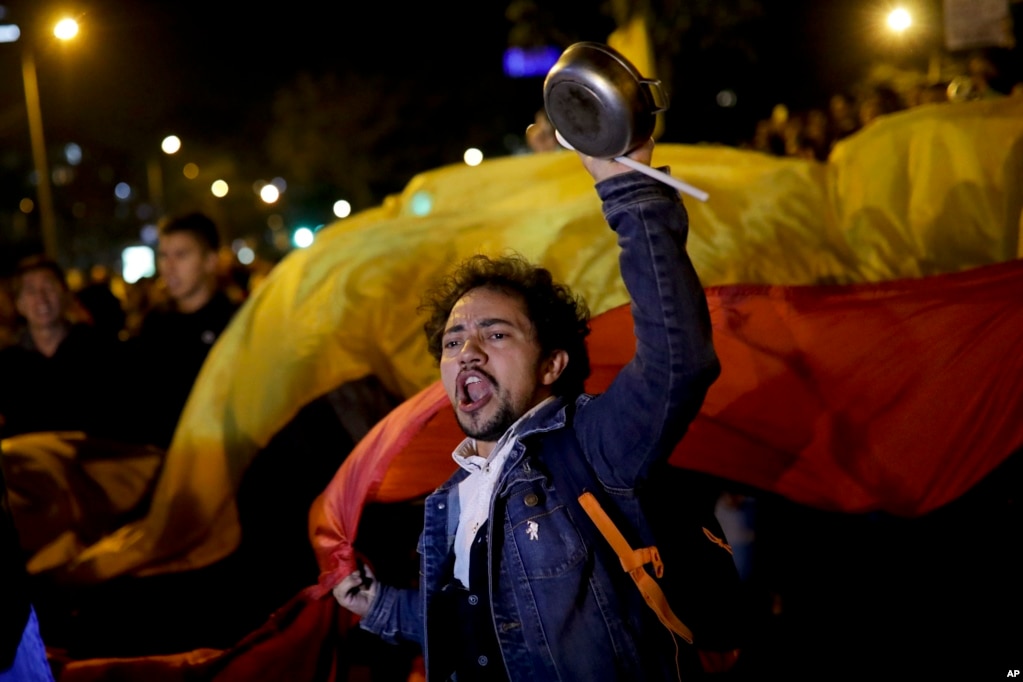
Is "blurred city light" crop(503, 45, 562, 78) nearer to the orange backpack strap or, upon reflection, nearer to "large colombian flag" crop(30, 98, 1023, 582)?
"large colombian flag" crop(30, 98, 1023, 582)

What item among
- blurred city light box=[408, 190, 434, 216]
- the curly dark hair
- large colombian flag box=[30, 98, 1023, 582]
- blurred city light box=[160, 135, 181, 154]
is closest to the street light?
blurred city light box=[408, 190, 434, 216]

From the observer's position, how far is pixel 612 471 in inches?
86.2

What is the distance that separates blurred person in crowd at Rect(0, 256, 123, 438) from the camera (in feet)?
18.7

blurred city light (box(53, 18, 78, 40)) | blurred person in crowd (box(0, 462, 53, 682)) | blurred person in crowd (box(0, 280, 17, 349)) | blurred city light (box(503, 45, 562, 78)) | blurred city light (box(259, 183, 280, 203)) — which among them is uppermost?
blurred city light (box(53, 18, 78, 40))

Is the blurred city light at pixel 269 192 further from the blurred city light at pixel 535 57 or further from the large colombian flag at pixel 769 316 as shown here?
the large colombian flag at pixel 769 316

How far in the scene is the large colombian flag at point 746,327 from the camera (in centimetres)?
321

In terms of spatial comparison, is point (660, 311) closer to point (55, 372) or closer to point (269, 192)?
point (55, 372)

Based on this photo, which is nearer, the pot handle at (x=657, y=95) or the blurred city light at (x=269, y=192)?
the pot handle at (x=657, y=95)

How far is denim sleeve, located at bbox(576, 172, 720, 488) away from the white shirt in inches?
15.3

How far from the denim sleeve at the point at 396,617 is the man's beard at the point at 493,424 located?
595mm

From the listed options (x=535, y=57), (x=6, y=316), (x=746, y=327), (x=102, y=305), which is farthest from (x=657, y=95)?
(x=535, y=57)

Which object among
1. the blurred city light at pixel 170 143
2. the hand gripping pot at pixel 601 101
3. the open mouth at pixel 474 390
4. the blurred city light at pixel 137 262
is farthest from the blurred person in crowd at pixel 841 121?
the blurred city light at pixel 170 143

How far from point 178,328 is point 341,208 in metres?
29.3

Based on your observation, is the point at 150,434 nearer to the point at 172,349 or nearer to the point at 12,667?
the point at 172,349
